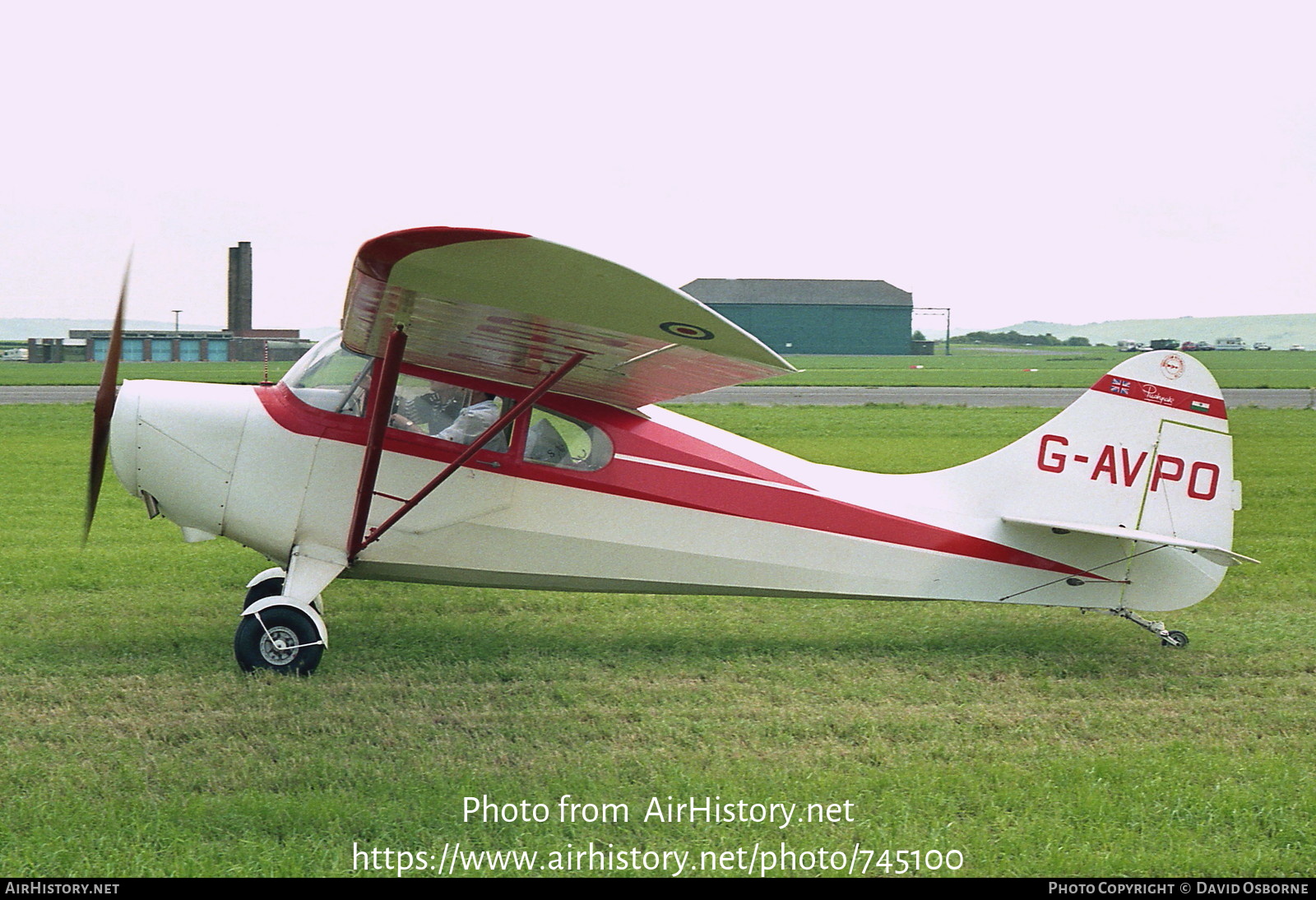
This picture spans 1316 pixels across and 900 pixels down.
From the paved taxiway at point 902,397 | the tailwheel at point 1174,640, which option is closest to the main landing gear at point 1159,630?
the tailwheel at point 1174,640

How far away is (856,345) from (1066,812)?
106 m

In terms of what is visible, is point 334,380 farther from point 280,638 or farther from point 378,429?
point 280,638

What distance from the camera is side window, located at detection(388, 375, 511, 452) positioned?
673 centimetres

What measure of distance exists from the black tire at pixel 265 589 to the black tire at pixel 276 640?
1.03 meters

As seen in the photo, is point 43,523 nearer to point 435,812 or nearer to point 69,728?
point 69,728

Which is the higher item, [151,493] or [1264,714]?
[151,493]

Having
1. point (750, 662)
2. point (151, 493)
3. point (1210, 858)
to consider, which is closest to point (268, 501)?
point (151, 493)

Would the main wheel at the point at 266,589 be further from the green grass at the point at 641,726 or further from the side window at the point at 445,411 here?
the side window at the point at 445,411

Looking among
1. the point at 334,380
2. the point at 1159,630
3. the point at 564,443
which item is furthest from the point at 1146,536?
the point at 334,380

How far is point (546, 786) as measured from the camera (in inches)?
188

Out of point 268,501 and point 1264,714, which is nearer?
point 1264,714

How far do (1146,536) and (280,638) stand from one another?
5044 millimetres

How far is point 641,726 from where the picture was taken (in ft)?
18.3

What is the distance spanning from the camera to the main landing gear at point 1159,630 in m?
7.10
